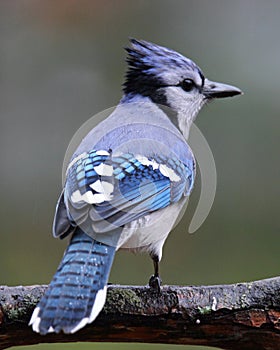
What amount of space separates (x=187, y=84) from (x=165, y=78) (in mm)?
107

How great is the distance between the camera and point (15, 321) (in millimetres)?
1954

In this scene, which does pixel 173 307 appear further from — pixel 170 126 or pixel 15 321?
pixel 170 126

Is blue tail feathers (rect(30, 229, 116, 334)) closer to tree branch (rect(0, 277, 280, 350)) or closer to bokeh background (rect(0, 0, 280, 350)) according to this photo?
tree branch (rect(0, 277, 280, 350))

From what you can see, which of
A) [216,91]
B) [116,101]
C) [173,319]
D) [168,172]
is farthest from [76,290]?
[116,101]

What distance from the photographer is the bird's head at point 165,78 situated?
8.18 ft

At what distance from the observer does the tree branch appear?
1964mm

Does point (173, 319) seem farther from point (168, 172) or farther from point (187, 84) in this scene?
point (187, 84)

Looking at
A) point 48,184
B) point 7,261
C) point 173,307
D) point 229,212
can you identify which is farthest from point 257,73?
point 173,307

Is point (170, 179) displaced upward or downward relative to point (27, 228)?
upward

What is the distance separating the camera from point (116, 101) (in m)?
3.65

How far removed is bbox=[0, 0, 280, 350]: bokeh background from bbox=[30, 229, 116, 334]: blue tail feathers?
1449 mm

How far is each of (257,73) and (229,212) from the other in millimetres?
613

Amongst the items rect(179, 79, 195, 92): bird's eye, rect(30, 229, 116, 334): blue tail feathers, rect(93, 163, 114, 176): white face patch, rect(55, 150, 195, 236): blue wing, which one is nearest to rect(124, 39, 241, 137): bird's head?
rect(179, 79, 195, 92): bird's eye

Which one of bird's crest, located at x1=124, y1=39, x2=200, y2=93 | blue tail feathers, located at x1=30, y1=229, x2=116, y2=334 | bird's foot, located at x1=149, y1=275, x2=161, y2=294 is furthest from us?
bird's crest, located at x1=124, y1=39, x2=200, y2=93
